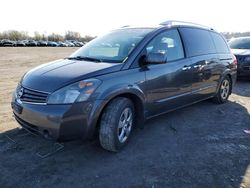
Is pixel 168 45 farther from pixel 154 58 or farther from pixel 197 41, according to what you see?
pixel 197 41

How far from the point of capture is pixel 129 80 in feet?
12.2

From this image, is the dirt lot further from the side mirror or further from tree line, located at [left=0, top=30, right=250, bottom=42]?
tree line, located at [left=0, top=30, right=250, bottom=42]

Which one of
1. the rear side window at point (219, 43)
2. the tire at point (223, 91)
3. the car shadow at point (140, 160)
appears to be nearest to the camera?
the car shadow at point (140, 160)

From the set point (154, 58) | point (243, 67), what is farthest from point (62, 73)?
point (243, 67)

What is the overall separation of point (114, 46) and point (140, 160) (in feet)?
6.01

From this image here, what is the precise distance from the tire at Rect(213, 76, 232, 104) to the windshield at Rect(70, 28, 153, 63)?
2.83 m

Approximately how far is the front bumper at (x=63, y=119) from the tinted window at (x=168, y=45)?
1.47m

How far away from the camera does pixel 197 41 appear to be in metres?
5.32

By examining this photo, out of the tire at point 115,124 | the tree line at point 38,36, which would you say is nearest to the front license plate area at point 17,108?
the tire at point 115,124

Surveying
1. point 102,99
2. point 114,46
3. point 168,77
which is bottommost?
point 102,99

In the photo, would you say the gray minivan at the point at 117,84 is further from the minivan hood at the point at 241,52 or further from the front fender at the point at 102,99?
the minivan hood at the point at 241,52

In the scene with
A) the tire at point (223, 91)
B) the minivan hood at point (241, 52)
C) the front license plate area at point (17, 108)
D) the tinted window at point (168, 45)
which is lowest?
the tire at point (223, 91)

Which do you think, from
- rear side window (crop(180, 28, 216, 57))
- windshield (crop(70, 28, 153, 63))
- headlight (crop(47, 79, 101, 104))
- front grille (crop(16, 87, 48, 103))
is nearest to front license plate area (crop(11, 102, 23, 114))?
front grille (crop(16, 87, 48, 103))

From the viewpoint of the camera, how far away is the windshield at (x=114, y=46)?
401 cm
